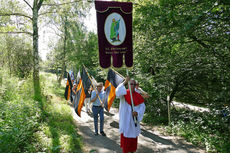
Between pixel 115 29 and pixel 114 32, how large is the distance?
86 mm

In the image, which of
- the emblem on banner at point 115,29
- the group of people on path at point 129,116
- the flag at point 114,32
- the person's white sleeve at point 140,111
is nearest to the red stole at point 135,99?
the group of people on path at point 129,116

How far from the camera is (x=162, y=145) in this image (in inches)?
217

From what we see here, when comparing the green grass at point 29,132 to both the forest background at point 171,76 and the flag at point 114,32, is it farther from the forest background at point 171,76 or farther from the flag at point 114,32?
the flag at point 114,32

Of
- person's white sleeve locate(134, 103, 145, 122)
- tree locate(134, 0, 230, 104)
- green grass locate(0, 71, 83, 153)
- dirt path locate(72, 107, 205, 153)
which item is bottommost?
dirt path locate(72, 107, 205, 153)

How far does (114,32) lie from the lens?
4352 millimetres

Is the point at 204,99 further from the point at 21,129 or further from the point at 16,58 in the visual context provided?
the point at 16,58

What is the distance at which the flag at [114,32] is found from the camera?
424 cm

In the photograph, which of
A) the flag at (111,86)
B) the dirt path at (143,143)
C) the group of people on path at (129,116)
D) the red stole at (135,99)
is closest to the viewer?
the group of people on path at (129,116)

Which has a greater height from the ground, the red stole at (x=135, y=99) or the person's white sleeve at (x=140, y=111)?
the red stole at (x=135, y=99)

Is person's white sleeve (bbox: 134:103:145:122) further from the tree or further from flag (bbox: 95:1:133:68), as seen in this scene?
the tree

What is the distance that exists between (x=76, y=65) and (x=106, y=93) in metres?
17.6

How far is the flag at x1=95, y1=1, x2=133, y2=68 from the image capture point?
13.9ft

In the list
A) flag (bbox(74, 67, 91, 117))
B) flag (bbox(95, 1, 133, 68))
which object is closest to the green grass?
flag (bbox(74, 67, 91, 117))


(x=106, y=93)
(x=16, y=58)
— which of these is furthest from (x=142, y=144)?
(x=16, y=58)
